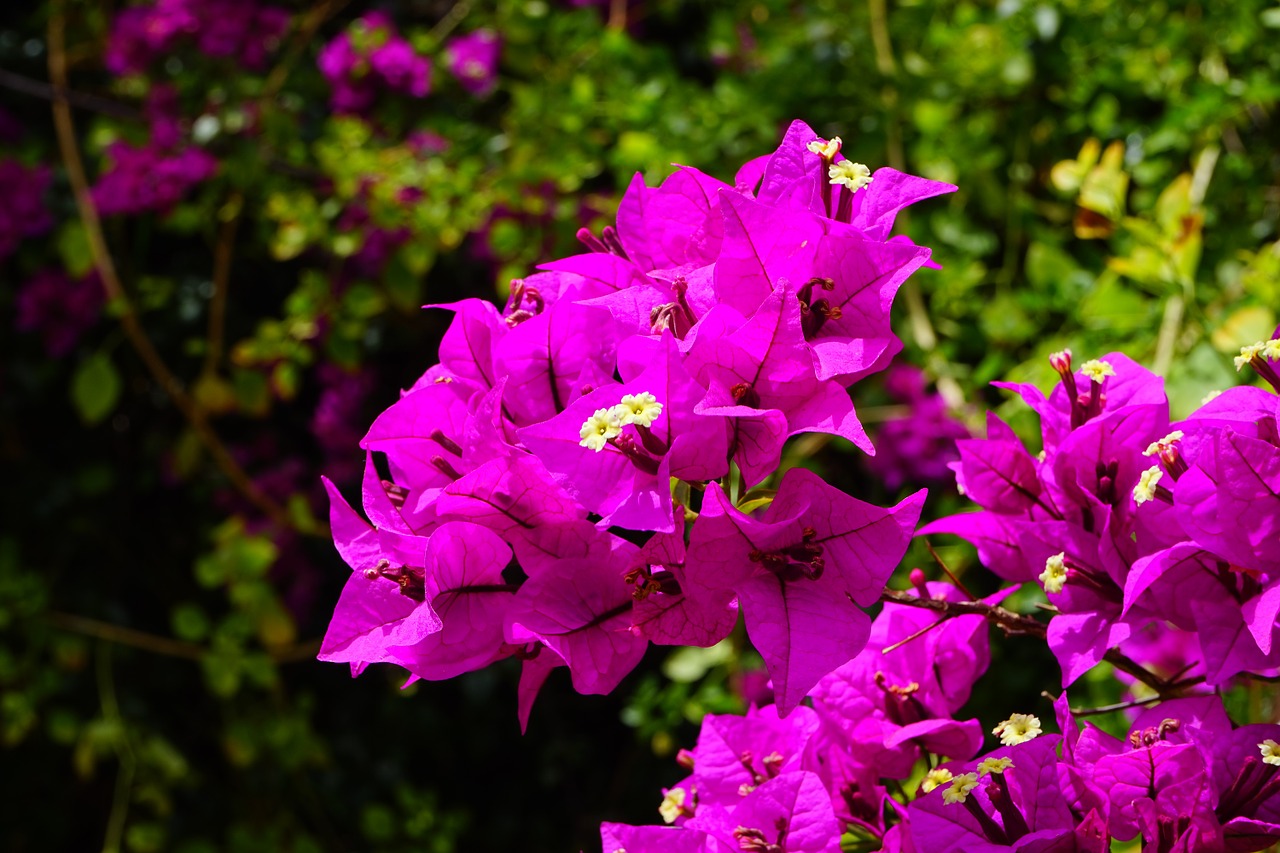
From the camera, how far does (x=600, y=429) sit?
51cm

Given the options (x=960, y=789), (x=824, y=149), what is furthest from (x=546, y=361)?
(x=960, y=789)

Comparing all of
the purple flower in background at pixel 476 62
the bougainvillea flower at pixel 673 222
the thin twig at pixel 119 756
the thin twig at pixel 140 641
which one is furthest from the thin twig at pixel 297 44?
the bougainvillea flower at pixel 673 222

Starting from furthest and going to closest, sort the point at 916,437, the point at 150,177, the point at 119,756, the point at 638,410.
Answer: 1. the point at 119,756
2. the point at 150,177
3. the point at 916,437
4. the point at 638,410

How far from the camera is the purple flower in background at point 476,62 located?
1.90 metres

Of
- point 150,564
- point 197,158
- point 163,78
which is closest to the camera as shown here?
point 197,158

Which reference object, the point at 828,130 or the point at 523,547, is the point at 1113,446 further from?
the point at 828,130

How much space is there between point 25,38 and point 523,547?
2.28 meters

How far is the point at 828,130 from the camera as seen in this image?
1.63 meters

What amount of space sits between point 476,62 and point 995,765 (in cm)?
162

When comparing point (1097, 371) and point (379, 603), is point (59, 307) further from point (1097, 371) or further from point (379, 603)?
point (1097, 371)

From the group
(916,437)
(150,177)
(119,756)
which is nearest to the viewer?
(916,437)

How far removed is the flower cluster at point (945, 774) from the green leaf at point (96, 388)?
1.65m

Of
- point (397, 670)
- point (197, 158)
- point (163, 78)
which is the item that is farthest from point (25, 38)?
point (397, 670)

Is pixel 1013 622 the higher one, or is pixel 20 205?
pixel 1013 622
